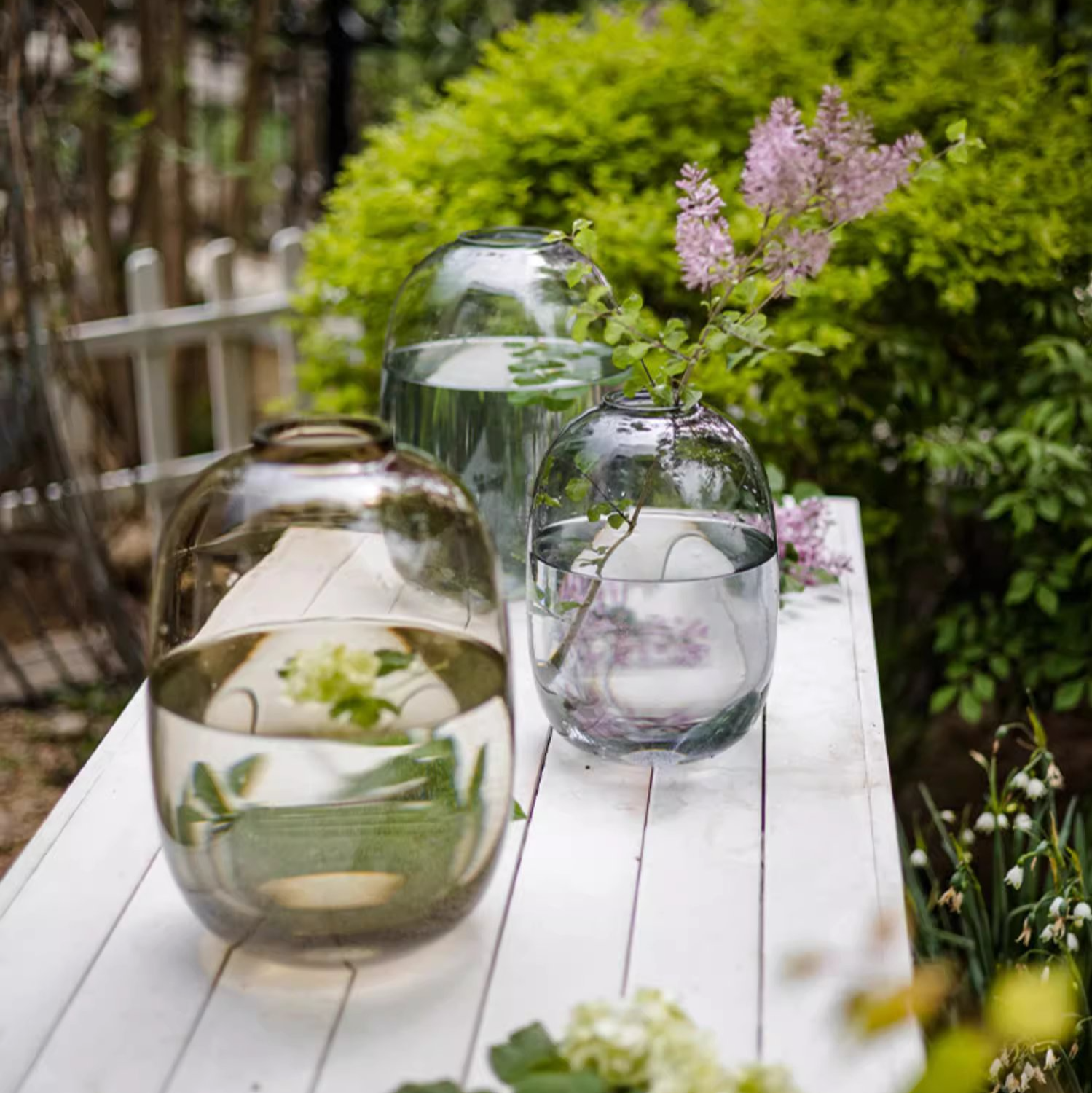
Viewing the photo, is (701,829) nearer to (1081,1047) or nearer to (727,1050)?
(727,1050)

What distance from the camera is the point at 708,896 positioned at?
1060 mm

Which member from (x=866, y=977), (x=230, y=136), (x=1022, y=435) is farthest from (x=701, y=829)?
(x=230, y=136)

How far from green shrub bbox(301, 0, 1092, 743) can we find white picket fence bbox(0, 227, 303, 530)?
925mm

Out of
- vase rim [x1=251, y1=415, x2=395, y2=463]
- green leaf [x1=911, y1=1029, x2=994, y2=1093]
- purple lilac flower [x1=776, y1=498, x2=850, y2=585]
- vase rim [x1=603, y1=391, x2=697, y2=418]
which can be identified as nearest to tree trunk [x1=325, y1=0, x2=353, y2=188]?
purple lilac flower [x1=776, y1=498, x2=850, y2=585]

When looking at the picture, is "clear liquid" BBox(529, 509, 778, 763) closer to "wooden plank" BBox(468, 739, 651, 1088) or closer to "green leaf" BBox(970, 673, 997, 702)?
"wooden plank" BBox(468, 739, 651, 1088)

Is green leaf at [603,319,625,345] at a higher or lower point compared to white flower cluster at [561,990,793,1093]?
higher

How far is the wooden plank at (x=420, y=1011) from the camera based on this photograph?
87cm

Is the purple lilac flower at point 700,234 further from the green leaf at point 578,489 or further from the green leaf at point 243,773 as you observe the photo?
the green leaf at point 243,773

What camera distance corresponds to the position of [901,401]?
9.12 ft

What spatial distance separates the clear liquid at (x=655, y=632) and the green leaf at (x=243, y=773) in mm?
382

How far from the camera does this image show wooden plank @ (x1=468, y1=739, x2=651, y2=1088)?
939mm

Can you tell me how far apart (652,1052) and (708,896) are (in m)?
0.29

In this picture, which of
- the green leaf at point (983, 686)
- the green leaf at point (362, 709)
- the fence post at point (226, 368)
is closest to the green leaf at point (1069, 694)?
the green leaf at point (983, 686)

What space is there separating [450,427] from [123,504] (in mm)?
2531
